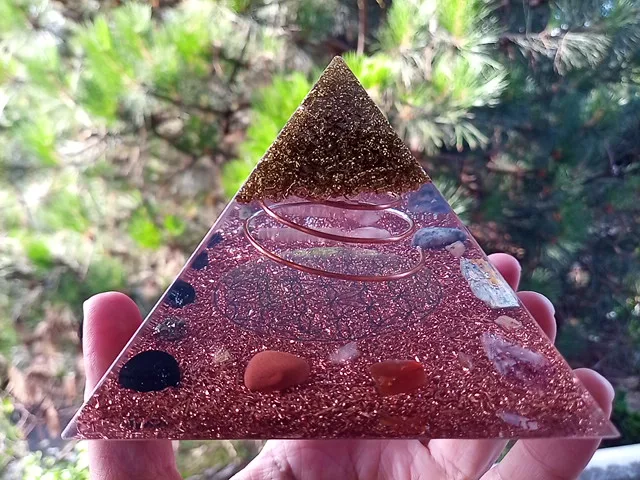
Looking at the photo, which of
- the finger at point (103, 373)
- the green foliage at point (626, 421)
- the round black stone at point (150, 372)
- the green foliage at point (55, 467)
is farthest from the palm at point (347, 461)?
the green foliage at point (626, 421)

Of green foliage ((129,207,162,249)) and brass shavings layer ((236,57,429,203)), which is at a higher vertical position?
brass shavings layer ((236,57,429,203))

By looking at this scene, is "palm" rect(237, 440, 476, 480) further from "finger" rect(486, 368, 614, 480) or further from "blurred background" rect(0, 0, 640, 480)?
"blurred background" rect(0, 0, 640, 480)

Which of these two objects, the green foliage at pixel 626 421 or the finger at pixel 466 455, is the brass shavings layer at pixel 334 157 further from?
the green foliage at pixel 626 421

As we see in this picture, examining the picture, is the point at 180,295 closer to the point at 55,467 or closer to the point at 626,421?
the point at 55,467

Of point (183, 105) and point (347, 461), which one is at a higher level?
point (183, 105)

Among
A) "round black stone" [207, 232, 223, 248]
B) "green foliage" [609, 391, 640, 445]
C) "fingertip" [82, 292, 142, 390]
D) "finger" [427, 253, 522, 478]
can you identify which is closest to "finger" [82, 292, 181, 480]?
"fingertip" [82, 292, 142, 390]

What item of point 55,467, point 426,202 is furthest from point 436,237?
point 55,467
